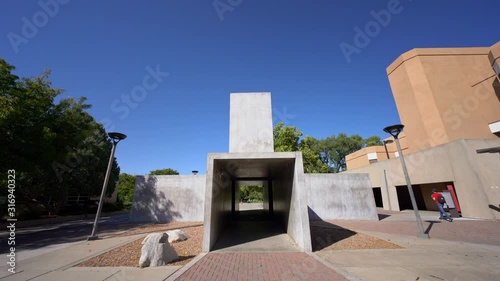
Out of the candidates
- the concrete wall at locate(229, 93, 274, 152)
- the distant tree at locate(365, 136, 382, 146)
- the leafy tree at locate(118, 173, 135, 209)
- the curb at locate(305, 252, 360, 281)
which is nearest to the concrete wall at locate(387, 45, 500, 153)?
the concrete wall at locate(229, 93, 274, 152)

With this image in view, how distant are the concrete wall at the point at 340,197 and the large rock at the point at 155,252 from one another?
11.6 meters

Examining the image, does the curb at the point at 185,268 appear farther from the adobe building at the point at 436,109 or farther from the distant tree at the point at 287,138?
the distant tree at the point at 287,138

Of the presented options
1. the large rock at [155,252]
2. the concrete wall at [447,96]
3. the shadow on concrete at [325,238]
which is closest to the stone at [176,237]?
the large rock at [155,252]

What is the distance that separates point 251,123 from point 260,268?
22.0 ft

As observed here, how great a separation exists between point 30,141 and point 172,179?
872cm

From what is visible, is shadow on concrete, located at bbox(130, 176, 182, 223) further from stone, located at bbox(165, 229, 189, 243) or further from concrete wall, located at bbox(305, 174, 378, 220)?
concrete wall, located at bbox(305, 174, 378, 220)

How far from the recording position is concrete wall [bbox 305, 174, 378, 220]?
14.7m

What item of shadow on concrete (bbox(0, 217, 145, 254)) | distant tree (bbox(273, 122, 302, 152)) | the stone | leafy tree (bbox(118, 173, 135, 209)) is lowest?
shadow on concrete (bbox(0, 217, 145, 254))

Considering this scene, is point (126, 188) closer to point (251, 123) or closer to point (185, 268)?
point (251, 123)

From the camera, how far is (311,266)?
5355 millimetres

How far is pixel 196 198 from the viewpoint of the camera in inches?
623

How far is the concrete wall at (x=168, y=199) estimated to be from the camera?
15508mm

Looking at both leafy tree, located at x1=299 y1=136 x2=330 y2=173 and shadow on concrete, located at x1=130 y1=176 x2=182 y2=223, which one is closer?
shadow on concrete, located at x1=130 y1=176 x2=182 y2=223

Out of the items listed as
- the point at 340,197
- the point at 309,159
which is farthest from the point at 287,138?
the point at 340,197
